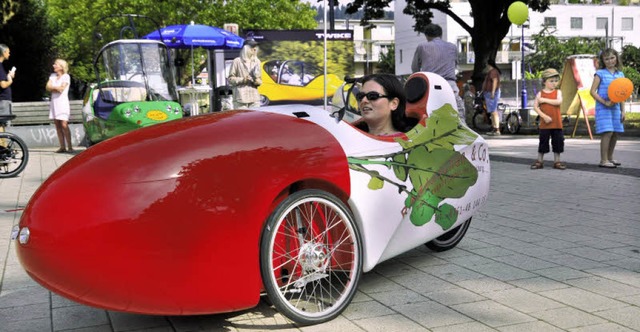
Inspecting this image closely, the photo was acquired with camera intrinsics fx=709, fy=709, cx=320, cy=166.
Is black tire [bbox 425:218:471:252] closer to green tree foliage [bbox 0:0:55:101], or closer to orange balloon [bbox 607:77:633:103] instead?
orange balloon [bbox 607:77:633:103]

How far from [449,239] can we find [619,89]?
5919 millimetres

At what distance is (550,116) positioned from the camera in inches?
399

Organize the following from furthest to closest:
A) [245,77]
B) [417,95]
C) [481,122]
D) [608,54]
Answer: [481,122]
[245,77]
[608,54]
[417,95]

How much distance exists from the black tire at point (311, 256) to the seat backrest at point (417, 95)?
1.32 m

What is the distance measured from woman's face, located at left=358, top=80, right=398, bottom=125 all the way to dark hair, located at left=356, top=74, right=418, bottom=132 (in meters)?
0.03

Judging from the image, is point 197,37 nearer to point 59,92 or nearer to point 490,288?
point 59,92

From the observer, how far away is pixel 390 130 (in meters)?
4.70

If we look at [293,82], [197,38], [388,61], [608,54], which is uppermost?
[388,61]

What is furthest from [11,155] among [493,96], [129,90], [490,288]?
[493,96]

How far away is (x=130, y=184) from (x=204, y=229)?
38cm

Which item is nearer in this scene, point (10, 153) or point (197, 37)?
point (10, 153)

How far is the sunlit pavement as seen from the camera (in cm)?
364

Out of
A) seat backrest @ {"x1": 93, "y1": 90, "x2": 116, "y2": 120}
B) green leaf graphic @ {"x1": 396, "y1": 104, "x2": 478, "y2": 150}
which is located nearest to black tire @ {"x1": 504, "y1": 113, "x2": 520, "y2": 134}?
Result: seat backrest @ {"x1": 93, "y1": 90, "x2": 116, "y2": 120}

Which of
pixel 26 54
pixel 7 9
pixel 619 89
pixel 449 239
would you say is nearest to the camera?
pixel 449 239
